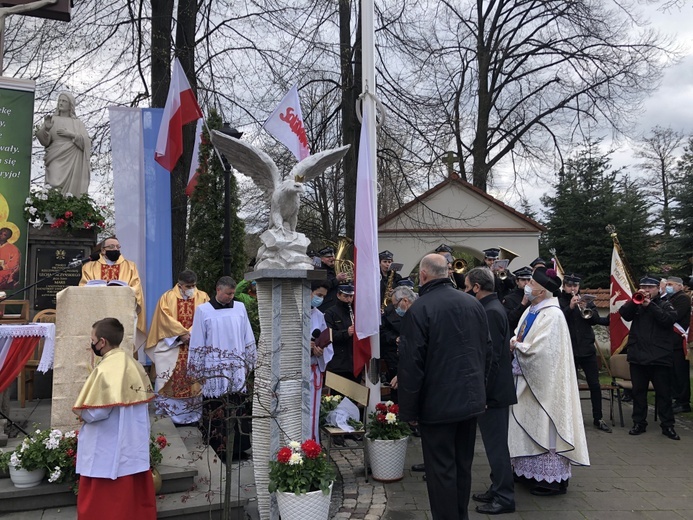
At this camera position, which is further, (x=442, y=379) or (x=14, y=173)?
(x=14, y=173)

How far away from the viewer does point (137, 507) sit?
4199mm

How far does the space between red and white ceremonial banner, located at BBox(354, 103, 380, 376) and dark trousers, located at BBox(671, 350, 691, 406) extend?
518 cm

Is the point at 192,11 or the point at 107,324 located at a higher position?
the point at 192,11

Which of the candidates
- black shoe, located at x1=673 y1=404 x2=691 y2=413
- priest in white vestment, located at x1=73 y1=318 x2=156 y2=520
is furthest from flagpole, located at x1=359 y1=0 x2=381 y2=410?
black shoe, located at x1=673 y1=404 x2=691 y2=413

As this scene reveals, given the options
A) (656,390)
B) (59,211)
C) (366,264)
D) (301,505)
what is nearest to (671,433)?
(656,390)

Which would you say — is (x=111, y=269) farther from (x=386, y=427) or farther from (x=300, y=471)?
(x=300, y=471)

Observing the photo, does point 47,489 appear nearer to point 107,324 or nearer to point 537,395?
point 107,324

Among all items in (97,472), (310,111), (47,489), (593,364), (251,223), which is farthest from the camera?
(251,223)

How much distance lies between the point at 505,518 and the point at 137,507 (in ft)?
9.37

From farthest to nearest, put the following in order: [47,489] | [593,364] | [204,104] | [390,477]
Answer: [204,104], [593,364], [390,477], [47,489]

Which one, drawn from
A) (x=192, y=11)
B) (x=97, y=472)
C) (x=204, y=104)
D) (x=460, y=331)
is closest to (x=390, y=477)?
(x=460, y=331)

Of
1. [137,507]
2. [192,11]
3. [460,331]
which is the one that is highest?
[192,11]

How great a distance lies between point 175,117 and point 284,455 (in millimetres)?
5861

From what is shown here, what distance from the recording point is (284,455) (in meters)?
4.44
